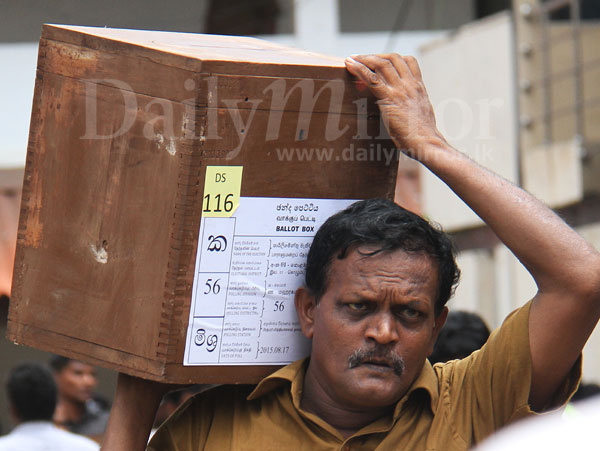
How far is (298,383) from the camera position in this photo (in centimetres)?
254

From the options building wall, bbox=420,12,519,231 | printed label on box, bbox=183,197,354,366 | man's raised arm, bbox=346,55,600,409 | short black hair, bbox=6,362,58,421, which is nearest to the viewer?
man's raised arm, bbox=346,55,600,409

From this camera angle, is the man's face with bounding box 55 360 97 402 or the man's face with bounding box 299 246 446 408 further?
the man's face with bounding box 55 360 97 402

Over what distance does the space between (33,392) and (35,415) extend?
0.13m

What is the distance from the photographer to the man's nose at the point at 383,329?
240 centimetres

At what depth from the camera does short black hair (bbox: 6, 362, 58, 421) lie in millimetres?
5301

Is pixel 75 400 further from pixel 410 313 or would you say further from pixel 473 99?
pixel 410 313

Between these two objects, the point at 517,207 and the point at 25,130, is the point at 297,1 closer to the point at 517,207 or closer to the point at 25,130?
the point at 25,130

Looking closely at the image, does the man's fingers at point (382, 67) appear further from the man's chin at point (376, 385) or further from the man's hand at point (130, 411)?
the man's hand at point (130, 411)

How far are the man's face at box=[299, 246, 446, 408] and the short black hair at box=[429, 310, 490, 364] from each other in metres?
1.23

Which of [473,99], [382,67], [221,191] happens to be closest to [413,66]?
[382,67]

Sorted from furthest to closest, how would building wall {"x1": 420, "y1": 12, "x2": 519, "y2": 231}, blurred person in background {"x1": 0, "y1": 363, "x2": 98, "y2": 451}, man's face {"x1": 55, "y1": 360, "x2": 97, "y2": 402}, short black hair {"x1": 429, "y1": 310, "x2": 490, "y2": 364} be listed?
building wall {"x1": 420, "y1": 12, "x2": 519, "y2": 231} → man's face {"x1": 55, "y1": 360, "x2": 97, "y2": 402} → blurred person in background {"x1": 0, "y1": 363, "x2": 98, "y2": 451} → short black hair {"x1": 429, "y1": 310, "x2": 490, "y2": 364}

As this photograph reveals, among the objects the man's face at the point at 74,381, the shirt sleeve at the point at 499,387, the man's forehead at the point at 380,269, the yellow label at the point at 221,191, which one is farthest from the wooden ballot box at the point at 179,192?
the man's face at the point at 74,381

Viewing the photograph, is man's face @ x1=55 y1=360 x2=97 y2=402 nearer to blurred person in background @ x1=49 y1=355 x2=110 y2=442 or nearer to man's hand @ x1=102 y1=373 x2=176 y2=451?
blurred person in background @ x1=49 y1=355 x2=110 y2=442

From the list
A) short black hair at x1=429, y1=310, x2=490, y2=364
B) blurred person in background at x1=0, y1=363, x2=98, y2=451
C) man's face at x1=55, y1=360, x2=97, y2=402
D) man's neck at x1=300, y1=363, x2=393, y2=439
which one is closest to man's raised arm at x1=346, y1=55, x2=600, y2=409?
man's neck at x1=300, y1=363, x2=393, y2=439
